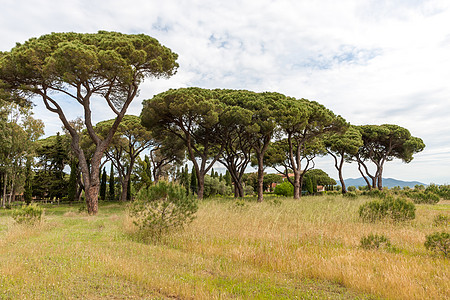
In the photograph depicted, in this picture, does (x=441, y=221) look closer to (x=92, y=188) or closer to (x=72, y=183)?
(x=92, y=188)

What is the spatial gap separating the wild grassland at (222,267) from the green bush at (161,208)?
0.43 metres

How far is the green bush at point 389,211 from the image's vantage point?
31.5 feet

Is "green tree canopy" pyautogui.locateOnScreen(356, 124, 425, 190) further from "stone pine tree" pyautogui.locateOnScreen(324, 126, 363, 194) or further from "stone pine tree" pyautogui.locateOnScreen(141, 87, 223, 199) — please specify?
"stone pine tree" pyautogui.locateOnScreen(141, 87, 223, 199)

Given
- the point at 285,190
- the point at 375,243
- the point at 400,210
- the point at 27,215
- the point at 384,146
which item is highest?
the point at 384,146

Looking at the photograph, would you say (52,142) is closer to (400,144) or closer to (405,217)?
(405,217)

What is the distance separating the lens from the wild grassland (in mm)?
3744

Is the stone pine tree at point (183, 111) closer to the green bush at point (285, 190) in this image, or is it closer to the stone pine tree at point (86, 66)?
the stone pine tree at point (86, 66)

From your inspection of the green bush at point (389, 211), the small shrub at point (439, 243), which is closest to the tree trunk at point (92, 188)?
the green bush at point (389, 211)

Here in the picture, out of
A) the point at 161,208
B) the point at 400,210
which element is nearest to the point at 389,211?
the point at 400,210

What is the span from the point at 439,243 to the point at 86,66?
15.6m

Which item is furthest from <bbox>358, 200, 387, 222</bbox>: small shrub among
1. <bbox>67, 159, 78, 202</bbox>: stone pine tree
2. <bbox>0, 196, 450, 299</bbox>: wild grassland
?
<bbox>67, 159, 78, 202</bbox>: stone pine tree

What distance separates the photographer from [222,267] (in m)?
4.88

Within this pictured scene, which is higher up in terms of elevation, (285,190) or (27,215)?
(27,215)

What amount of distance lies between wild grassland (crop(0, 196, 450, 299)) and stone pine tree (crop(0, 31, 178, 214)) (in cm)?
904
